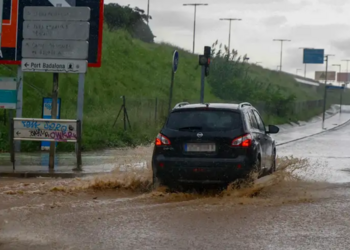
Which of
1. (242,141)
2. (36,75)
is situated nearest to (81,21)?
(242,141)

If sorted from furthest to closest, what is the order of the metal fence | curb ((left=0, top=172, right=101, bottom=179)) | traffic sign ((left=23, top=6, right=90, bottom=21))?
the metal fence, traffic sign ((left=23, top=6, right=90, bottom=21)), curb ((left=0, top=172, right=101, bottom=179))

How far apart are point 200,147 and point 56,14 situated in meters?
5.92

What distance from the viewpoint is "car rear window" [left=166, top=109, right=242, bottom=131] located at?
40.0 feet

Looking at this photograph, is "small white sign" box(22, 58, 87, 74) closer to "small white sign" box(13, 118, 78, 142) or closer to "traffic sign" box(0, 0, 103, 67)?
"small white sign" box(13, 118, 78, 142)

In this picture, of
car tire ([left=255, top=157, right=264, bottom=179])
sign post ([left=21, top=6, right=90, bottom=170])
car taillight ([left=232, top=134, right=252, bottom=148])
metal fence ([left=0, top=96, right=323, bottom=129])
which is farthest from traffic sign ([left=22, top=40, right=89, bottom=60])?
metal fence ([left=0, top=96, right=323, bottom=129])

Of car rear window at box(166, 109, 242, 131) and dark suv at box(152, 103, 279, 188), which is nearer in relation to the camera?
dark suv at box(152, 103, 279, 188)

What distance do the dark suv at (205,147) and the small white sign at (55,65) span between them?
4.44 m

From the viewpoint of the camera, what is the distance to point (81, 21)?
1620 centimetres

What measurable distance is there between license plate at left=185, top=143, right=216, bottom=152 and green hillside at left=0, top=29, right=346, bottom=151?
375 inches

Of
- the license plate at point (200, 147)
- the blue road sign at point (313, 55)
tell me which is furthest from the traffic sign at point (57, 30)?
the blue road sign at point (313, 55)

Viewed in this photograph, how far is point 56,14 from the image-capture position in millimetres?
16281

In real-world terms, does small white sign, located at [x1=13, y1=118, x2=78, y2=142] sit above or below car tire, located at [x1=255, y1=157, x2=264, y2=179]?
above

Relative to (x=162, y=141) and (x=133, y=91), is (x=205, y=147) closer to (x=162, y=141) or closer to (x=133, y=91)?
(x=162, y=141)

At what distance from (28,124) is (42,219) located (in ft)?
21.3
